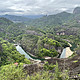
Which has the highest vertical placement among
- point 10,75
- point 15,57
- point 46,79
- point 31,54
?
point 10,75

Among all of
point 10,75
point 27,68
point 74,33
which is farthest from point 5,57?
point 74,33

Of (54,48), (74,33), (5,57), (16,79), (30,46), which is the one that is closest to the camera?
(16,79)

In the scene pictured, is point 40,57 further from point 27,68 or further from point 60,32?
point 60,32

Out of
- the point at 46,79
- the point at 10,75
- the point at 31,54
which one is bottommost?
the point at 31,54

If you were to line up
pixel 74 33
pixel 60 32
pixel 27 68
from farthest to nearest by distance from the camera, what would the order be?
pixel 60 32, pixel 74 33, pixel 27 68

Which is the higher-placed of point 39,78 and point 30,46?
point 39,78

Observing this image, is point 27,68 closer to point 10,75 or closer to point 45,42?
point 10,75

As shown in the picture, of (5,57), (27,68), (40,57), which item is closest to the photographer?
(27,68)

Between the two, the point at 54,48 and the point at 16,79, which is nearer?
the point at 16,79

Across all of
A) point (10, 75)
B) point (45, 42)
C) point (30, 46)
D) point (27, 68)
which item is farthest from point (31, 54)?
point (10, 75)
